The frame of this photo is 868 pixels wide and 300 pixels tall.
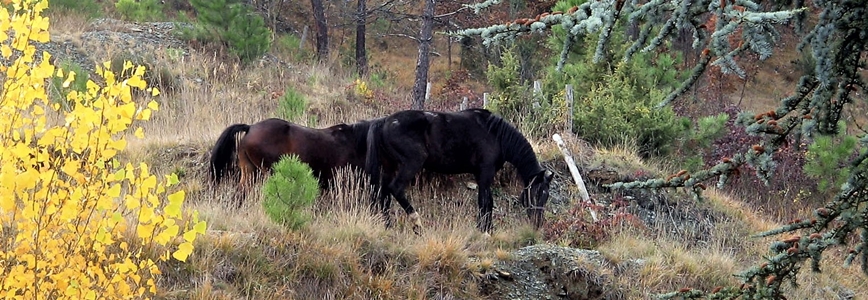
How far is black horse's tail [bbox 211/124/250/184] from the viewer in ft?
28.2

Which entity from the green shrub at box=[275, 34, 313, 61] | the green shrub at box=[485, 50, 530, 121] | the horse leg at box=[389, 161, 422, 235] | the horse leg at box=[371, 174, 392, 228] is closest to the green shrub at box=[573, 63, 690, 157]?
the green shrub at box=[485, 50, 530, 121]

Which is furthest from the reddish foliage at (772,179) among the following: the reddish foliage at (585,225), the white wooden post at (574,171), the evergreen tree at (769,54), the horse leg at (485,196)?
the evergreen tree at (769,54)

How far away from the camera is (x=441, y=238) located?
7.86 m

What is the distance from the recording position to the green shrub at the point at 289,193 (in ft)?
22.7

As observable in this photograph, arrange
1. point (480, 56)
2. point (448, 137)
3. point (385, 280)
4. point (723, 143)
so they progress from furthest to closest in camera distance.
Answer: point (480, 56)
point (723, 143)
point (448, 137)
point (385, 280)

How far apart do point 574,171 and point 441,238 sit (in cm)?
296

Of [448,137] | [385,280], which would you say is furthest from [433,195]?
[385,280]

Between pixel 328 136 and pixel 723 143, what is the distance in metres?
8.57

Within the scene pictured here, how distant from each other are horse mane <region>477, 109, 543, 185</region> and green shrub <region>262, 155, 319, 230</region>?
8.82ft

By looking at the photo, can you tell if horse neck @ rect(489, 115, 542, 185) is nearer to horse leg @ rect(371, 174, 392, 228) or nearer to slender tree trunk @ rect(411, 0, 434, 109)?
horse leg @ rect(371, 174, 392, 228)

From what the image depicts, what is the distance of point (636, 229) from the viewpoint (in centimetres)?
935

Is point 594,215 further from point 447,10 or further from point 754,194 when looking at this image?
point 447,10

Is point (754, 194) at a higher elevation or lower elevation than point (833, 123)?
lower

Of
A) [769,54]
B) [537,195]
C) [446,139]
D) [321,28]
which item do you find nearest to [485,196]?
[537,195]
